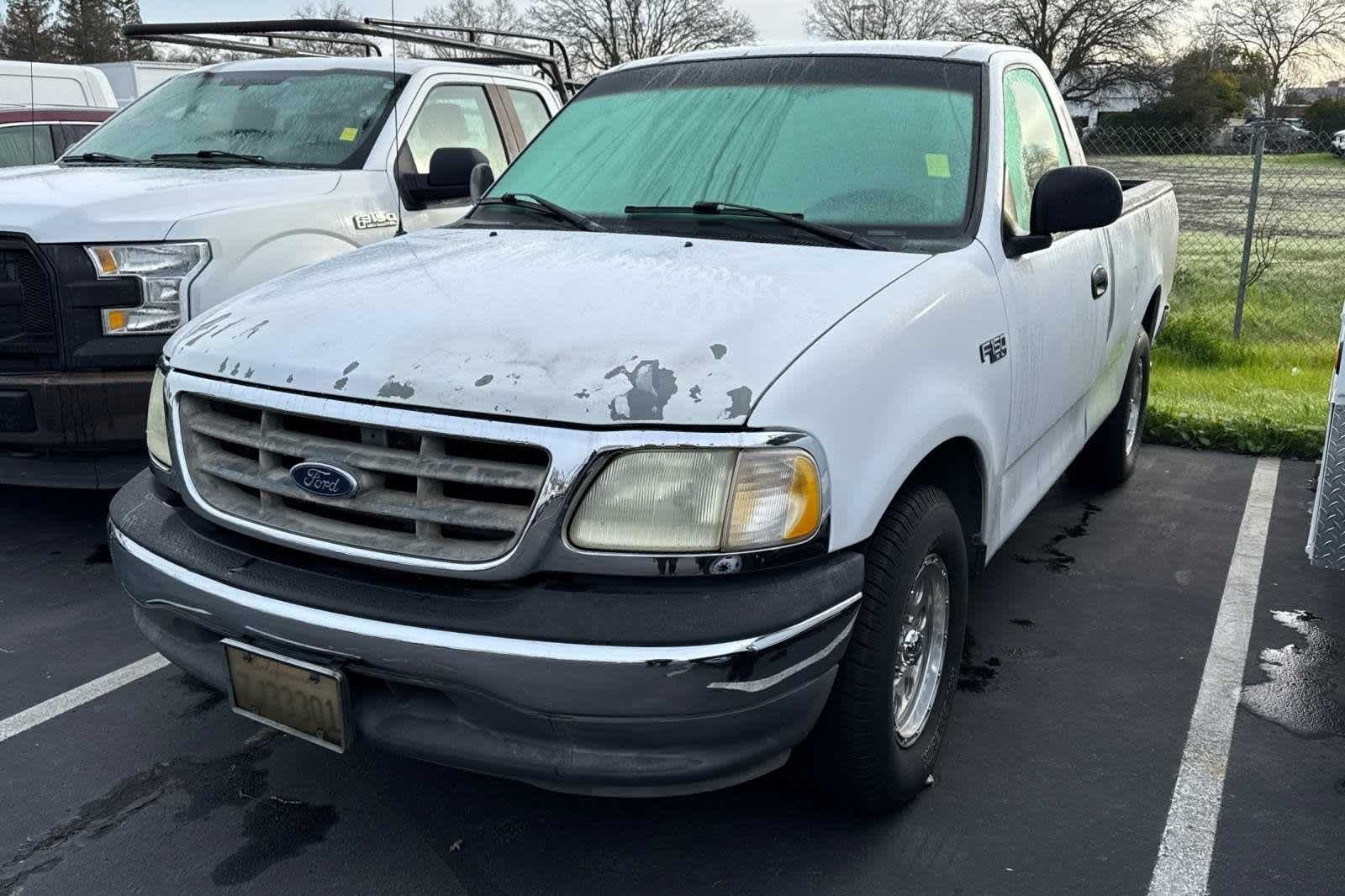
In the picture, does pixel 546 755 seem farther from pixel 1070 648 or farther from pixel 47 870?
pixel 1070 648

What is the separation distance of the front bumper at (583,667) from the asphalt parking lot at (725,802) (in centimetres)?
51

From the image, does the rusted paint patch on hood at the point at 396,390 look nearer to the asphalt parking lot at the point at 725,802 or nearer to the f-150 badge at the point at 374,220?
the asphalt parking lot at the point at 725,802

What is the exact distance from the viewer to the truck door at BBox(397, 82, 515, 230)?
5.73 m

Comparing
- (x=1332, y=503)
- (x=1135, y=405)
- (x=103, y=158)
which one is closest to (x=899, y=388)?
(x=1332, y=503)

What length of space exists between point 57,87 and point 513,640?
1083cm

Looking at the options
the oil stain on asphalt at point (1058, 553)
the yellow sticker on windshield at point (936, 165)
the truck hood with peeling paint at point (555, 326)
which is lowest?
the oil stain on asphalt at point (1058, 553)

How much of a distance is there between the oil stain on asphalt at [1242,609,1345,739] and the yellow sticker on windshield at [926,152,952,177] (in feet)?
5.98

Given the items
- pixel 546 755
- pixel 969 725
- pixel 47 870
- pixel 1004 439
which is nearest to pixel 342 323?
pixel 546 755

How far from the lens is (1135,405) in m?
5.94

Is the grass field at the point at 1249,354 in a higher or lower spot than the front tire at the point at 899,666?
lower

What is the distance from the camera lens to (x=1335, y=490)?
3.60m

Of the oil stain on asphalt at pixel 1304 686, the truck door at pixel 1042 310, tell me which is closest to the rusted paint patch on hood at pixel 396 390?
the truck door at pixel 1042 310

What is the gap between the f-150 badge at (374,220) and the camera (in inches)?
210

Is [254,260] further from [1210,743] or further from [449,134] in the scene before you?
[1210,743]
